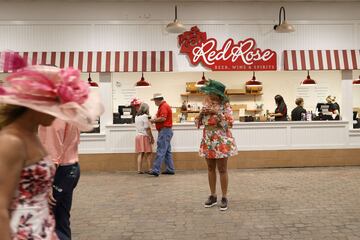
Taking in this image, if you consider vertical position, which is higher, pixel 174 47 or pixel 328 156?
pixel 174 47

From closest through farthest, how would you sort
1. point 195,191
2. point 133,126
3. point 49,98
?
1. point 49,98
2. point 195,191
3. point 133,126

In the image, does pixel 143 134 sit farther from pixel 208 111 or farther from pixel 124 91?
pixel 124 91

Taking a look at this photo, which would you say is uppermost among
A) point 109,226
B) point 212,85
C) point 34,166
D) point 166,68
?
point 166,68

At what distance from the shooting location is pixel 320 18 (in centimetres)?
866

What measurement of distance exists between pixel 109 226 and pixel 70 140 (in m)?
1.84

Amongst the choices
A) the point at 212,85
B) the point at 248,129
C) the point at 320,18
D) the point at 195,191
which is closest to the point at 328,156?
the point at 248,129

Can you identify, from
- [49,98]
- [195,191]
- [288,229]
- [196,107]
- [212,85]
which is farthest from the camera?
[196,107]

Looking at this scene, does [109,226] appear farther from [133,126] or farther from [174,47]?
[174,47]

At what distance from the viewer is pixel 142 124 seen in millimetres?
7812

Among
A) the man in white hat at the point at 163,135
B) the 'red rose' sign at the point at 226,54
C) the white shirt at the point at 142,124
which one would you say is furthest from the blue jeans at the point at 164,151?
the 'red rose' sign at the point at 226,54

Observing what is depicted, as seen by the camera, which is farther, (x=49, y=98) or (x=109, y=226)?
(x=109, y=226)

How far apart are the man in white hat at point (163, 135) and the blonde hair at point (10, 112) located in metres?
5.95

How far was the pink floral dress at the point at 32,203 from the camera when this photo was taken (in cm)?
149

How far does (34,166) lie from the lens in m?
1.50
